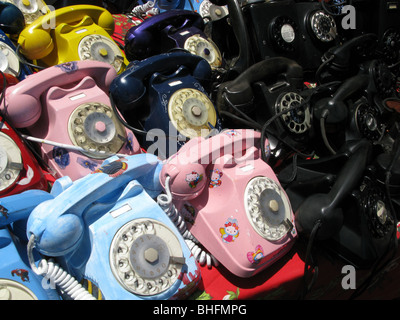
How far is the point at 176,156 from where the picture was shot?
0.90m

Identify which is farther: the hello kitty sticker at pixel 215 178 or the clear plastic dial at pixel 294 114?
the clear plastic dial at pixel 294 114

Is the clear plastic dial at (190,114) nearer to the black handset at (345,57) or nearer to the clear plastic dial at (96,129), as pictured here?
the clear plastic dial at (96,129)

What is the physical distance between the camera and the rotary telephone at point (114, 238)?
705 mm

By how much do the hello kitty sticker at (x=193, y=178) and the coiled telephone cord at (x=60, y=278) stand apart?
35cm

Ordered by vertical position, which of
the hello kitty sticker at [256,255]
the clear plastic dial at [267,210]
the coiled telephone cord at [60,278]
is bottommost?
the hello kitty sticker at [256,255]

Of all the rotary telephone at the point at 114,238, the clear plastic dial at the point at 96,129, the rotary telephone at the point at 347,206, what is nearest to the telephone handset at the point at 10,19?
the clear plastic dial at the point at 96,129

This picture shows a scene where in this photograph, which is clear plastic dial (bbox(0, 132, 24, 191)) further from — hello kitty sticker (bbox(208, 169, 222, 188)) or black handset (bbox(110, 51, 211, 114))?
hello kitty sticker (bbox(208, 169, 222, 188))

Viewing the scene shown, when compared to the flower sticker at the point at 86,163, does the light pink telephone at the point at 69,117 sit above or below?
above

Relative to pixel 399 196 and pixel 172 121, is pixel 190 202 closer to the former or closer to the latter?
pixel 172 121

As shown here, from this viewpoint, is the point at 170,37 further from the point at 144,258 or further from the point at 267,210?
the point at 144,258

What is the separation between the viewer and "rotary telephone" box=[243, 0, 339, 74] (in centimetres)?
143

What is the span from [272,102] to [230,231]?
56 centimetres
